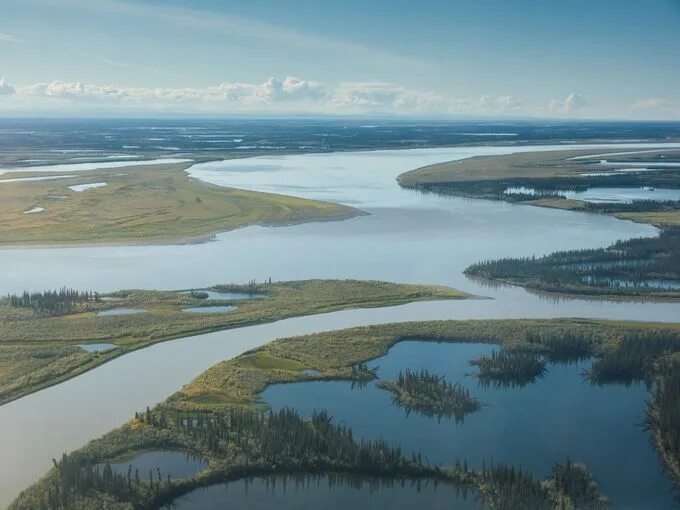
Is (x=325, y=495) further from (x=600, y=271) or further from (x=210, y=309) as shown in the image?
(x=600, y=271)

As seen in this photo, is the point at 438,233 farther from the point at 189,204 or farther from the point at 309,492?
the point at 309,492

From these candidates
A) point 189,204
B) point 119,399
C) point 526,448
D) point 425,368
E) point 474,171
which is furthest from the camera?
point 474,171

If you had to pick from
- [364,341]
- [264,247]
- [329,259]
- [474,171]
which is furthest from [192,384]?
[474,171]

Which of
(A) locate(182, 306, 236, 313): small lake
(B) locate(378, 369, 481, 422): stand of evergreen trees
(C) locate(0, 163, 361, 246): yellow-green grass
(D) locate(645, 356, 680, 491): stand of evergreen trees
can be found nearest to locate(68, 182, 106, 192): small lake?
(C) locate(0, 163, 361, 246): yellow-green grass

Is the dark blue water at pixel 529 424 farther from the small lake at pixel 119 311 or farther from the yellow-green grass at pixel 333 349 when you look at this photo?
the small lake at pixel 119 311

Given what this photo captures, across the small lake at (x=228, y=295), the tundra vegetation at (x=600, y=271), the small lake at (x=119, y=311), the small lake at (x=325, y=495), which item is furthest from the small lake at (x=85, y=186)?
the small lake at (x=325, y=495)

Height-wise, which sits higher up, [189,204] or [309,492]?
[189,204]
